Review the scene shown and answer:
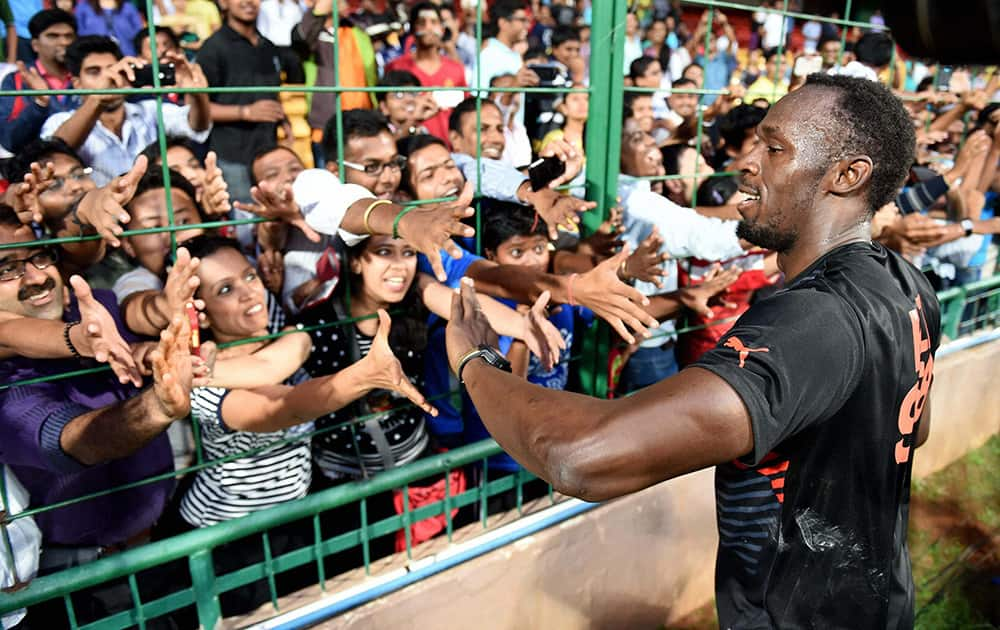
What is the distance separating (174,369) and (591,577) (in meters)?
1.62

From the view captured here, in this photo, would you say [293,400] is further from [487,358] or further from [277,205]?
[487,358]

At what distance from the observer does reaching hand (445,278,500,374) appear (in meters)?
1.39

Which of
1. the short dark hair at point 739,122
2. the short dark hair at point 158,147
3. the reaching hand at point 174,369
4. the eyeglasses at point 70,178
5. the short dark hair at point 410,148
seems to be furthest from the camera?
the short dark hair at point 739,122

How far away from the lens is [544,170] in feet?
7.41

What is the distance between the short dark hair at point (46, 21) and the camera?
3770mm

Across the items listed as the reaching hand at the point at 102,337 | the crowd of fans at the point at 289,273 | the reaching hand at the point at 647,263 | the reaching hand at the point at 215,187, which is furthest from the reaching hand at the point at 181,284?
the reaching hand at the point at 647,263

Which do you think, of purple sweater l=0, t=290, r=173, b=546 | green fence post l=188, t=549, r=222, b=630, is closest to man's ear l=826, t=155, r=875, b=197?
green fence post l=188, t=549, r=222, b=630

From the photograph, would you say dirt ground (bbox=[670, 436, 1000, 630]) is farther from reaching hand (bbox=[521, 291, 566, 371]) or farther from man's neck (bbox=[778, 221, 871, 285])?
man's neck (bbox=[778, 221, 871, 285])

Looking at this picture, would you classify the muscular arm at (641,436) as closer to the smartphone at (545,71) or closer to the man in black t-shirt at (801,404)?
the man in black t-shirt at (801,404)

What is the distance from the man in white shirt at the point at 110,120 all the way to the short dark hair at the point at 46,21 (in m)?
0.68

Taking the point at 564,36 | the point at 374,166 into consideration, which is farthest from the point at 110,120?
the point at 564,36

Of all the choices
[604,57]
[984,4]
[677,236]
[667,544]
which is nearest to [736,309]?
[677,236]

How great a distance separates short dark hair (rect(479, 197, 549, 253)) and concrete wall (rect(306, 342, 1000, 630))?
0.98m

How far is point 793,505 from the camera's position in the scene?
1295 mm
